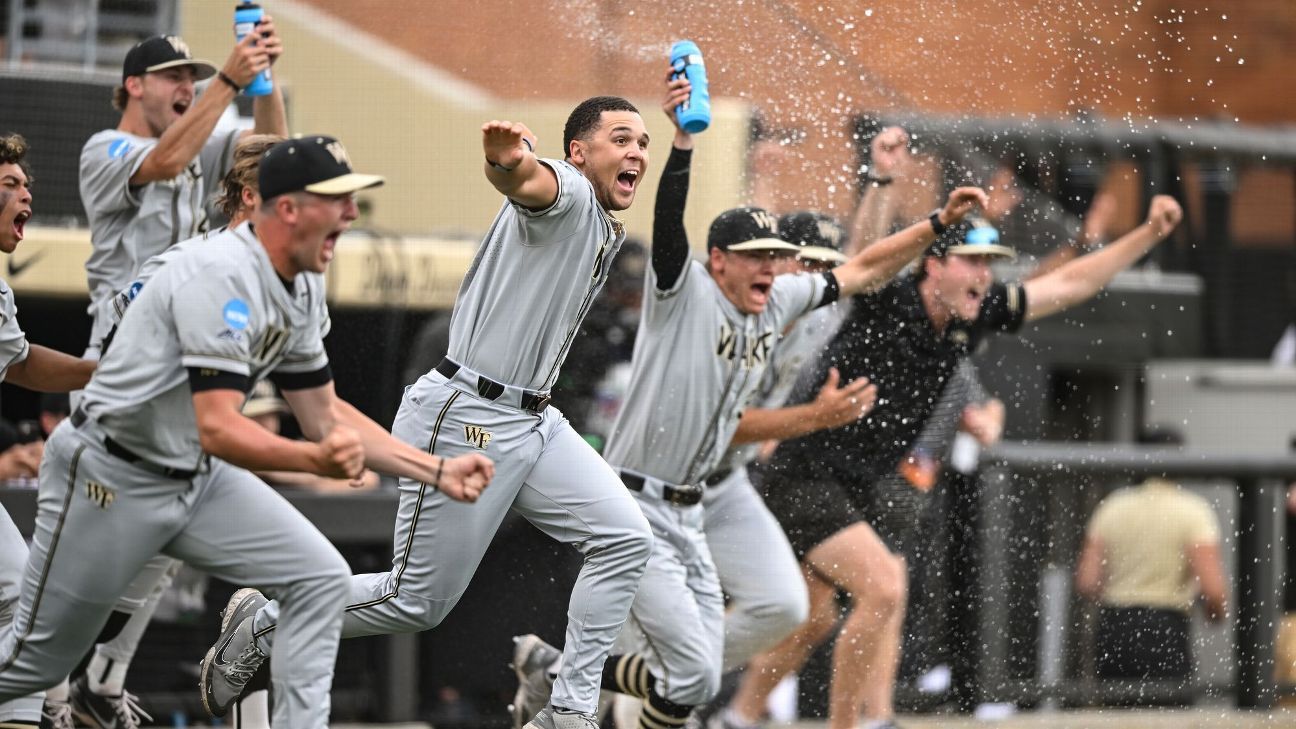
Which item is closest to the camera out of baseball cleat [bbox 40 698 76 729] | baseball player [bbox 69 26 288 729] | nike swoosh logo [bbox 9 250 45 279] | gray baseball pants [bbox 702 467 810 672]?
baseball player [bbox 69 26 288 729]

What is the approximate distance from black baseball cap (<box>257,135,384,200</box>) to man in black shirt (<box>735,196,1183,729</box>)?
364cm

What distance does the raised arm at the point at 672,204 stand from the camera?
19.4 feet

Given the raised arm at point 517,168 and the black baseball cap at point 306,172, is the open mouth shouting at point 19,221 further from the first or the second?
the raised arm at point 517,168

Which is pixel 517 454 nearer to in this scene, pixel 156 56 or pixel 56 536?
pixel 56 536

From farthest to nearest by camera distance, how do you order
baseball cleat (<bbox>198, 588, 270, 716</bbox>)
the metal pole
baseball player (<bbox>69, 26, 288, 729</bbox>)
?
the metal pole < baseball player (<bbox>69, 26, 288, 729</bbox>) < baseball cleat (<bbox>198, 588, 270, 716</bbox>)

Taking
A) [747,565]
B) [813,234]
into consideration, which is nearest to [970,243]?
[813,234]

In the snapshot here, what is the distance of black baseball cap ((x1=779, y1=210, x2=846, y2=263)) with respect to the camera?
24.9 ft

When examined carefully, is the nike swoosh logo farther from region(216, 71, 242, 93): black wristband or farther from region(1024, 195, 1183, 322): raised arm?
region(1024, 195, 1183, 322): raised arm

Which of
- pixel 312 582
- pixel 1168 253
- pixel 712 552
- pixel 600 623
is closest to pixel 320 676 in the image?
pixel 312 582

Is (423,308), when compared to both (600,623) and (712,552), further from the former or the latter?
(600,623)

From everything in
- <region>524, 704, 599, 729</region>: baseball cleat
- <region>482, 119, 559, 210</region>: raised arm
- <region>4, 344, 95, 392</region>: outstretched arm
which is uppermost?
<region>482, 119, 559, 210</region>: raised arm

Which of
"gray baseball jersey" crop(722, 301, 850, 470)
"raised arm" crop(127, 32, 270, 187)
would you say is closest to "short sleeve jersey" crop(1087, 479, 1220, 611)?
"gray baseball jersey" crop(722, 301, 850, 470)

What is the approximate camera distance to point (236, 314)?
15.3 ft

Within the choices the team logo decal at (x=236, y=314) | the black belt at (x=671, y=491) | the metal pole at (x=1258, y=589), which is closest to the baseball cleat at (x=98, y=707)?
the black belt at (x=671, y=491)
